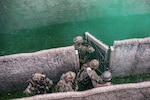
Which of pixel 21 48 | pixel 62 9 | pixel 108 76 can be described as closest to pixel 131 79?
pixel 108 76

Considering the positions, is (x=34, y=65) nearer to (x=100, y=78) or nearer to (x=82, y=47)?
(x=82, y=47)

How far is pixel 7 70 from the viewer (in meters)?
6.23

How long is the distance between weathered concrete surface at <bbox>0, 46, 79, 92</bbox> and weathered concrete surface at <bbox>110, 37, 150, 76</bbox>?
973mm

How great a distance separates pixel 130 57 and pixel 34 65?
7.64ft

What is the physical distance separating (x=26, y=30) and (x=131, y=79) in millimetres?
3633

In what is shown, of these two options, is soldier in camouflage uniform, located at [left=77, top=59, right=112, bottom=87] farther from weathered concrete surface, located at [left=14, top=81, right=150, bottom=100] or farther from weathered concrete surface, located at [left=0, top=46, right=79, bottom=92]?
weathered concrete surface, located at [left=14, top=81, right=150, bottom=100]

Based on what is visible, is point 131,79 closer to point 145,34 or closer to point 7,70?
point 145,34

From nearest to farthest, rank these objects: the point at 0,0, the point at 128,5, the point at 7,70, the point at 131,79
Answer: the point at 7,70, the point at 131,79, the point at 0,0, the point at 128,5

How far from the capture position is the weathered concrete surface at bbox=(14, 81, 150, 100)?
4.54 m

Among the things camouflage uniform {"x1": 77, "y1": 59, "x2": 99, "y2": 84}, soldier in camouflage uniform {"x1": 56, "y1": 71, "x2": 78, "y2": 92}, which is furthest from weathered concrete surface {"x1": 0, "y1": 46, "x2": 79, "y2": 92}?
soldier in camouflage uniform {"x1": 56, "y1": 71, "x2": 78, "y2": 92}

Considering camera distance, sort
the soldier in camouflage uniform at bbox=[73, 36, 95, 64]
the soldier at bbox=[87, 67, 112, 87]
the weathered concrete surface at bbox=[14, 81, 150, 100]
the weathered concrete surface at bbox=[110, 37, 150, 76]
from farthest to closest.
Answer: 1. the soldier in camouflage uniform at bbox=[73, 36, 95, 64]
2. the weathered concrete surface at bbox=[110, 37, 150, 76]
3. the soldier at bbox=[87, 67, 112, 87]
4. the weathered concrete surface at bbox=[14, 81, 150, 100]

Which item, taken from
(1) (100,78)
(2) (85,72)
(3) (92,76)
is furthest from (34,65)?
(1) (100,78)

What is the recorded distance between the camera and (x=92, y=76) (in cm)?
603

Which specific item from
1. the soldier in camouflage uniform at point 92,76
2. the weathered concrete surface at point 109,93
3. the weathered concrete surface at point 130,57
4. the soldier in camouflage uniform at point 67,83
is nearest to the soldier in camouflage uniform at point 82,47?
the soldier in camouflage uniform at point 92,76
